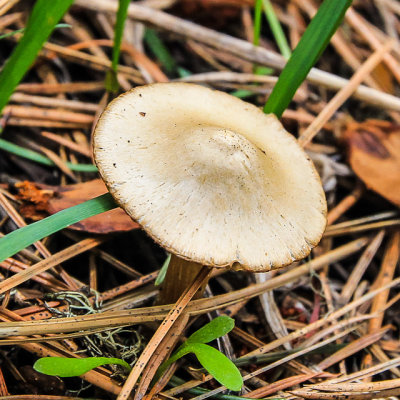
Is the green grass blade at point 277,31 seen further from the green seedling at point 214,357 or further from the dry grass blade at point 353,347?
the green seedling at point 214,357

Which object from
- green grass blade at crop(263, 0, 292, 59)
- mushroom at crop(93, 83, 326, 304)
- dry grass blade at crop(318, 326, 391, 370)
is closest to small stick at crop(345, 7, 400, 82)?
green grass blade at crop(263, 0, 292, 59)

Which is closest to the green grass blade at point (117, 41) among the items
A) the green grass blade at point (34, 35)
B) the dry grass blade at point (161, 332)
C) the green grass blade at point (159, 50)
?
the green grass blade at point (159, 50)

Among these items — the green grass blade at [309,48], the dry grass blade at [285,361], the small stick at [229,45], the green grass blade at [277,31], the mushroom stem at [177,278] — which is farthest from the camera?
the green grass blade at [277,31]

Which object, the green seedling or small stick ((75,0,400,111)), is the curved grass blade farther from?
small stick ((75,0,400,111))

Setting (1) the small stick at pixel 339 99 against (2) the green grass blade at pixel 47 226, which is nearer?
(2) the green grass blade at pixel 47 226

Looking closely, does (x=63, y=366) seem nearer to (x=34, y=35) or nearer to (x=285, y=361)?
(x=285, y=361)

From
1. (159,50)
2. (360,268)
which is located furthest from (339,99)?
(159,50)

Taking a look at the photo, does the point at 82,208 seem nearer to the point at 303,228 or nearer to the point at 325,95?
the point at 303,228
